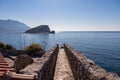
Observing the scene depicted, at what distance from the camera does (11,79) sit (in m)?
3.56

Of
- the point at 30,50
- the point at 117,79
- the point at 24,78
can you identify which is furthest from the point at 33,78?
the point at 30,50

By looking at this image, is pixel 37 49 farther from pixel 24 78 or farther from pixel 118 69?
pixel 24 78

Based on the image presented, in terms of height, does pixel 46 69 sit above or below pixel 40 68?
below

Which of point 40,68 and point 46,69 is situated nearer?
point 40,68

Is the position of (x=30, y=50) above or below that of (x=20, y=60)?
below

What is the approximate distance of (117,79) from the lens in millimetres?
4445

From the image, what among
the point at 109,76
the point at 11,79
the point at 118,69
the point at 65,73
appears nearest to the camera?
the point at 11,79

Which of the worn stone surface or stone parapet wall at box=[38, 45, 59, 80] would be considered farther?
stone parapet wall at box=[38, 45, 59, 80]

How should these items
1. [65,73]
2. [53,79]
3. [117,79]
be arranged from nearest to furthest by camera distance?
[117,79] → [53,79] → [65,73]

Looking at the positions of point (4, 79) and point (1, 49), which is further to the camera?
point (1, 49)

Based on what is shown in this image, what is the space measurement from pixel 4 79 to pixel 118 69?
42.7m

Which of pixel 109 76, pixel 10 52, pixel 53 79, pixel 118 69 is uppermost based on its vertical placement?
pixel 109 76

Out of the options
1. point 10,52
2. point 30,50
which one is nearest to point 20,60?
point 30,50

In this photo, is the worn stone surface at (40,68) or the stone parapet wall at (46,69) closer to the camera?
the worn stone surface at (40,68)
